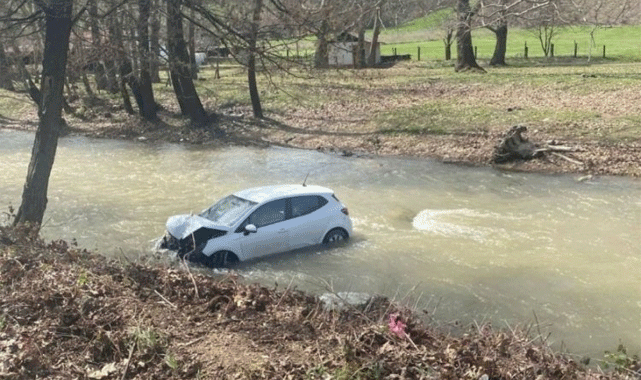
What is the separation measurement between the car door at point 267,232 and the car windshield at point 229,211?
245 mm

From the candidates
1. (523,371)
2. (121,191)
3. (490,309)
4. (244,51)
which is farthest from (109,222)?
(523,371)

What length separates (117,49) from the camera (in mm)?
13406

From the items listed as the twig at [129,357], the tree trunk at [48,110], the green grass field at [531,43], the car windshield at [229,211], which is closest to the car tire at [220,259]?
the car windshield at [229,211]

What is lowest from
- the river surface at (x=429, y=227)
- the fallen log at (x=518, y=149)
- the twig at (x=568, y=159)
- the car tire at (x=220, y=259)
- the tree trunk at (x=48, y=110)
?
the river surface at (x=429, y=227)

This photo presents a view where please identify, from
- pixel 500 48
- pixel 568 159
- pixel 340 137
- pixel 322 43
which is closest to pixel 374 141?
pixel 340 137

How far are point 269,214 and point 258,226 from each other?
42 centimetres

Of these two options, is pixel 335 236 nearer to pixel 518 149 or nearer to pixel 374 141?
pixel 518 149

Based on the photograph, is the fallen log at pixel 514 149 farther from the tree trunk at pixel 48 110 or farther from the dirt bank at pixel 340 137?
the tree trunk at pixel 48 110

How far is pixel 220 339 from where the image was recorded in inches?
263

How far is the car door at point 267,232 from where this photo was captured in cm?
1494

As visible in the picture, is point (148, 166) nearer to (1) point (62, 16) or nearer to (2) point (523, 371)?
(1) point (62, 16)

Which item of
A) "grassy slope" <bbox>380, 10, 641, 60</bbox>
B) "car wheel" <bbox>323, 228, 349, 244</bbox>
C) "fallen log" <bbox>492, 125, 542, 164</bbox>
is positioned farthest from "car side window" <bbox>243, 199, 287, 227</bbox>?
"grassy slope" <bbox>380, 10, 641, 60</bbox>

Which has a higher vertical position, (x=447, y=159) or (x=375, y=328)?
(x=375, y=328)

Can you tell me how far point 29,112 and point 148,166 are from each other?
57.8 ft
